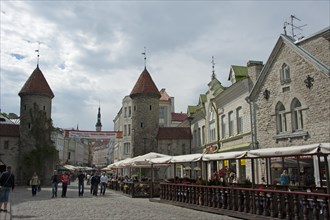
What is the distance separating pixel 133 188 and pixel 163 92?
46.0 m

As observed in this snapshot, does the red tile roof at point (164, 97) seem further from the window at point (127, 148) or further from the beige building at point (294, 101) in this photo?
the beige building at point (294, 101)

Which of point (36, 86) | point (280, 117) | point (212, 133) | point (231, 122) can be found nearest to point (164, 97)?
point (36, 86)

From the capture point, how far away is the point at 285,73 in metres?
20.8

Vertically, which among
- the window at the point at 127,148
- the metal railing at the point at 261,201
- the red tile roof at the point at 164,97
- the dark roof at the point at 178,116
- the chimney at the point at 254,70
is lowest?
the metal railing at the point at 261,201

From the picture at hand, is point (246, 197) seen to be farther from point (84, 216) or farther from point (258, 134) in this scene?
point (258, 134)

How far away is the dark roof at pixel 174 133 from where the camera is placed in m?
43.2

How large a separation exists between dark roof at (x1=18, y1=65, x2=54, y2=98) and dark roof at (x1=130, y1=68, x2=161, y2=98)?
11147 mm

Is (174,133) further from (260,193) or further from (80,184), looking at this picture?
(260,193)

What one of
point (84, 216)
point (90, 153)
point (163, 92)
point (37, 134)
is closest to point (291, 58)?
point (84, 216)

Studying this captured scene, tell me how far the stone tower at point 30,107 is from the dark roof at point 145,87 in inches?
440

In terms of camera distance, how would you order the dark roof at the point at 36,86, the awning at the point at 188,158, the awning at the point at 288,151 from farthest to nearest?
1. the dark roof at the point at 36,86
2. the awning at the point at 188,158
3. the awning at the point at 288,151

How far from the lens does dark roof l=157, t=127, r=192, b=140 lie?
142 feet

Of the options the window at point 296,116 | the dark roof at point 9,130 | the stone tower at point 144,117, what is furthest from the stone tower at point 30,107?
the window at point 296,116

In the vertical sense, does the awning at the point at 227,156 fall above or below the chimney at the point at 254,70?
below
